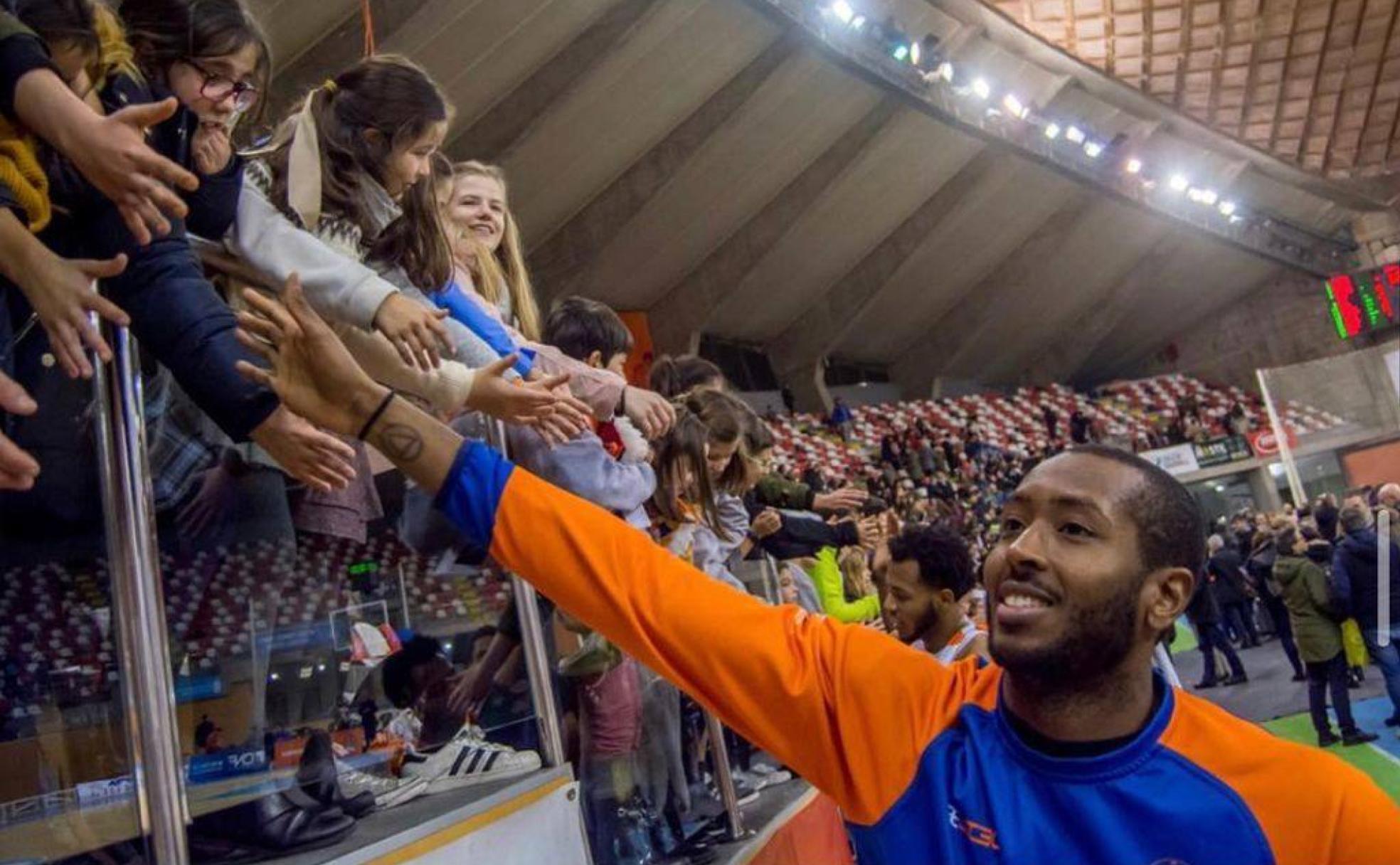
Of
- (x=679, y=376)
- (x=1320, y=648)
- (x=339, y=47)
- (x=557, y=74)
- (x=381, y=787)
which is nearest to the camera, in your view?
(x=381, y=787)

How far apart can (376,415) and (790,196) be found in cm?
1859

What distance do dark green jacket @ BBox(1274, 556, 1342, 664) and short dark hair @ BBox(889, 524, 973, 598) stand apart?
5504 mm

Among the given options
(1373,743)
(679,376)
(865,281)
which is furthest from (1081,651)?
(865,281)

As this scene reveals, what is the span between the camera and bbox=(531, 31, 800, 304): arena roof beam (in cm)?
1689

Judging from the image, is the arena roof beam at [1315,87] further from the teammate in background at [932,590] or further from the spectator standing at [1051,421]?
the teammate in background at [932,590]

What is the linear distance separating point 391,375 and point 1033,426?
23721mm

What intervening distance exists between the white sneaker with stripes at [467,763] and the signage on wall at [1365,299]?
2677 centimetres

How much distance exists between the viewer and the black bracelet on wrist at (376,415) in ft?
5.24

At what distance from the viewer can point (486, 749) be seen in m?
2.25

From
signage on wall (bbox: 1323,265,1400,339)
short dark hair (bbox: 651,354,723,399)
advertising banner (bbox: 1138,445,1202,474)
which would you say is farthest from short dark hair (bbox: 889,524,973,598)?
signage on wall (bbox: 1323,265,1400,339)

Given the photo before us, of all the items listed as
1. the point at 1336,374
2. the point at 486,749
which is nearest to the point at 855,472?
the point at 1336,374

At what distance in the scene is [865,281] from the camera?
2266 centimetres

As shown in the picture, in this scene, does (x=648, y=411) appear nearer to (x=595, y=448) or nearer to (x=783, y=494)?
(x=595, y=448)

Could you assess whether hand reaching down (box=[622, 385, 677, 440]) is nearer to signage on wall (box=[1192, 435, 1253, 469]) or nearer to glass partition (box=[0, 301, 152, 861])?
glass partition (box=[0, 301, 152, 861])
